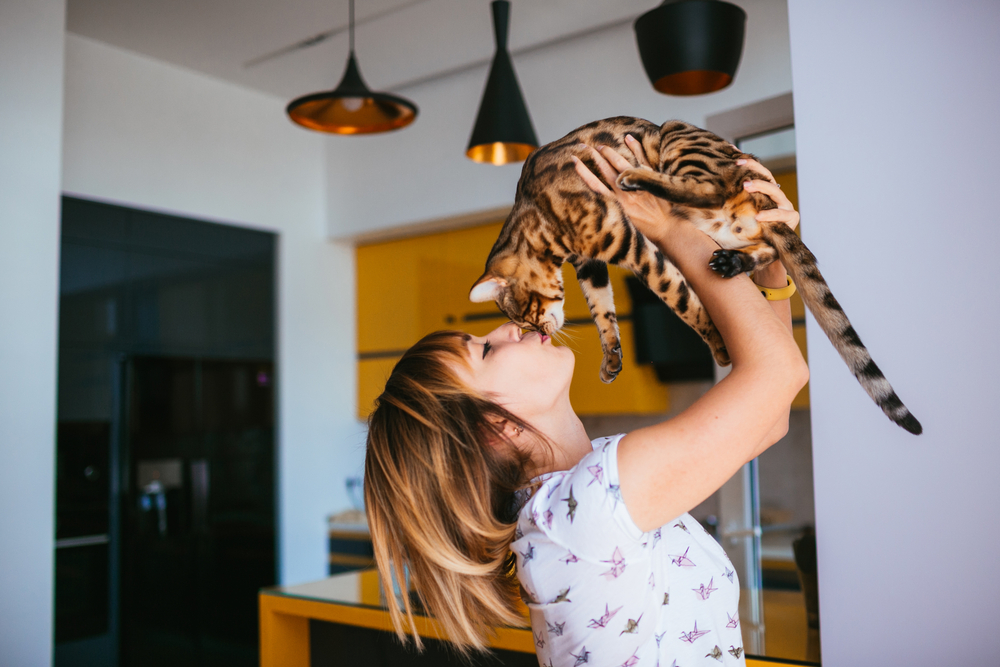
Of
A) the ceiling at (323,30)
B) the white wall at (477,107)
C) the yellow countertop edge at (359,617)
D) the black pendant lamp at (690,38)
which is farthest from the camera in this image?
the ceiling at (323,30)

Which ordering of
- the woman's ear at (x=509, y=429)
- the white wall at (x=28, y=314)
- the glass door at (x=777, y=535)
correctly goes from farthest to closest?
the white wall at (x=28, y=314)
the glass door at (x=777, y=535)
the woman's ear at (x=509, y=429)

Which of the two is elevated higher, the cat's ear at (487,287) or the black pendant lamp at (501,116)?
the black pendant lamp at (501,116)

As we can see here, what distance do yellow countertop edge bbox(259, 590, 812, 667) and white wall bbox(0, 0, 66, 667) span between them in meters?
0.87

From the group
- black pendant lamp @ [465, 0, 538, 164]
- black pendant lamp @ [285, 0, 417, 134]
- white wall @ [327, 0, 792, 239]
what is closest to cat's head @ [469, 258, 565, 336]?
black pendant lamp @ [465, 0, 538, 164]

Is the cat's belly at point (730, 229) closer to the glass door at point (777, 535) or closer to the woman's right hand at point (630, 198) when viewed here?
the woman's right hand at point (630, 198)

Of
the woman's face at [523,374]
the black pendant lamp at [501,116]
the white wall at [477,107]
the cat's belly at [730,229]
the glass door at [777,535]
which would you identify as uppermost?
the white wall at [477,107]

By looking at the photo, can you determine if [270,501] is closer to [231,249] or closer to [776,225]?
[231,249]

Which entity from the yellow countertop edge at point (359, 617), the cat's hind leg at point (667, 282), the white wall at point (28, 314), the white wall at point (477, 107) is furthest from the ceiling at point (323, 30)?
the cat's hind leg at point (667, 282)

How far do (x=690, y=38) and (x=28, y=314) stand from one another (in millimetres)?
2248

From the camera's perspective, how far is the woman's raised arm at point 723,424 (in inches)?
31.5

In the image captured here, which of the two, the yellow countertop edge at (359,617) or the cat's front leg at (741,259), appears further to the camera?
the yellow countertop edge at (359,617)

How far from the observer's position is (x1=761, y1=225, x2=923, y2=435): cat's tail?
2.91 ft

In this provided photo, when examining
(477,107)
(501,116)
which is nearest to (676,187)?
(501,116)

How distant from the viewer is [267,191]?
13.2ft
